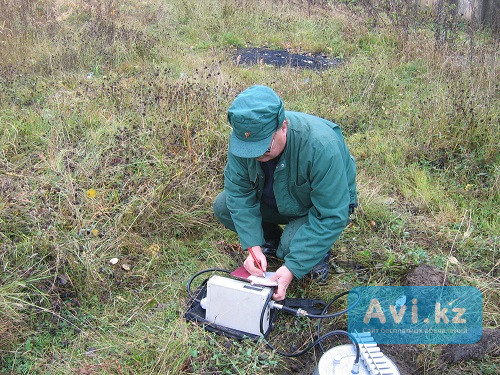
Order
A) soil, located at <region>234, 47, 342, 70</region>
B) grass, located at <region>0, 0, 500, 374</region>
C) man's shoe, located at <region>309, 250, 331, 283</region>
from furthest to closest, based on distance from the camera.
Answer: soil, located at <region>234, 47, 342, 70</region>, man's shoe, located at <region>309, 250, 331, 283</region>, grass, located at <region>0, 0, 500, 374</region>

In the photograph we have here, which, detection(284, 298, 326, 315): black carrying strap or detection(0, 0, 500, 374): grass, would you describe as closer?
detection(0, 0, 500, 374): grass

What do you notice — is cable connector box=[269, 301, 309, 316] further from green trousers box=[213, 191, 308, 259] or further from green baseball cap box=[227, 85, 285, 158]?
green baseball cap box=[227, 85, 285, 158]

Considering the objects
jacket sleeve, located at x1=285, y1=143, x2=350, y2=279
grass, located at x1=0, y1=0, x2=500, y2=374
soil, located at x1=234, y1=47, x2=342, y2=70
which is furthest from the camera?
soil, located at x1=234, y1=47, x2=342, y2=70

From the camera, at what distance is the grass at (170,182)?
2.48 m

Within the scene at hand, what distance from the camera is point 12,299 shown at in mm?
2529

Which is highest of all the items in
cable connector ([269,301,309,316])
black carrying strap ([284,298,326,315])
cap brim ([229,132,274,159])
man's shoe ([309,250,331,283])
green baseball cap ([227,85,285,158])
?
green baseball cap ([227,85,285,158])

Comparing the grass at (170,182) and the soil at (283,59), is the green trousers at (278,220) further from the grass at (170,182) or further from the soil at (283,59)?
the soil at (283,59)

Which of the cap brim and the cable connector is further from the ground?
the cap brim

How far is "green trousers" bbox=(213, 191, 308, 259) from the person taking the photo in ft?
8.97

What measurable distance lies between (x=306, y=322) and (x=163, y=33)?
5701 mm
